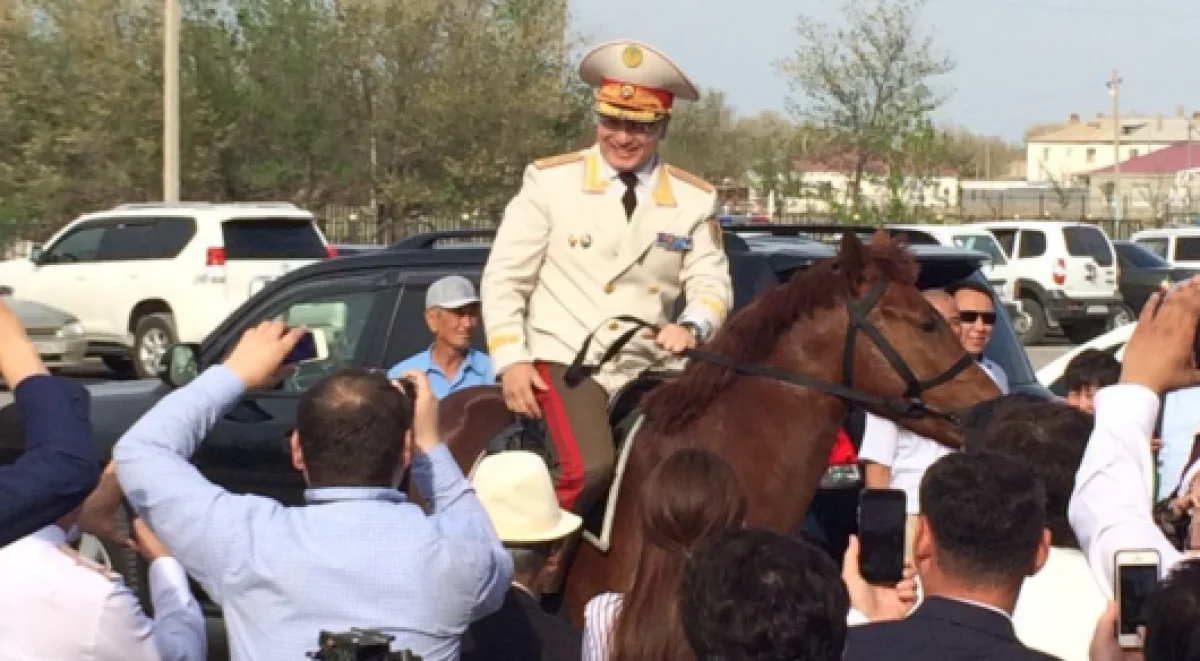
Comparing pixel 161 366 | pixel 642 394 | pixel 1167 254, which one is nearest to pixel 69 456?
pixel 642 394

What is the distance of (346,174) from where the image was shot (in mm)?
40688

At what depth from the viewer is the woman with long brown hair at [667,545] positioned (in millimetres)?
4023

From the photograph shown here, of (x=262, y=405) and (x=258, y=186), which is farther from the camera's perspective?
(x=258, y=186)

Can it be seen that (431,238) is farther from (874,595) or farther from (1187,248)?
(1187,248)

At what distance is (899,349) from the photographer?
242 inches

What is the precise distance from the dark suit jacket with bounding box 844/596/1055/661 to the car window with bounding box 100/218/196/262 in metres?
19.9

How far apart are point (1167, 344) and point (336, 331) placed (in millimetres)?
5729

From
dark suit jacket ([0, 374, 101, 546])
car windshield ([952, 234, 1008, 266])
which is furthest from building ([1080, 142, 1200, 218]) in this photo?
dark suit jacket ([0, 374, 101, 546])

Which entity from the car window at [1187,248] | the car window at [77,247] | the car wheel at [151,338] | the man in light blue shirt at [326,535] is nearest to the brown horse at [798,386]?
the man in light blue shirt at [326,535]

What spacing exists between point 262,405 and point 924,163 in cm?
2846

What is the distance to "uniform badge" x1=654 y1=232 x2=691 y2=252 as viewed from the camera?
21.5 ft

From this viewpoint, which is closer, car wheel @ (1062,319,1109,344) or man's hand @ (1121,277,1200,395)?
man's hand @ (1121,277,1200,395)

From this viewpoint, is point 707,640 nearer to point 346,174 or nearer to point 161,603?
point 161,603

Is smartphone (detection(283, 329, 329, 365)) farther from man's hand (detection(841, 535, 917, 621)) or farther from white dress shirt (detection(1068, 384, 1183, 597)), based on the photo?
white dress shirt (detection(1068, 384, 1183, 597))
